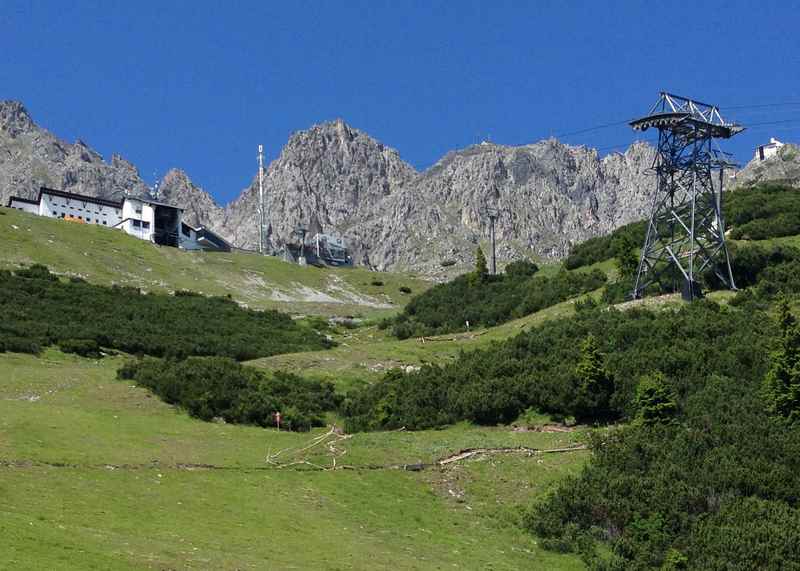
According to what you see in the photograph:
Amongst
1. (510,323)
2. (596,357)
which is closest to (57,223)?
(510,323)

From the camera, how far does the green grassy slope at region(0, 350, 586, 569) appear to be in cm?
2455

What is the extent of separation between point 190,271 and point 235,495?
9741cm

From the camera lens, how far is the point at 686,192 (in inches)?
2594

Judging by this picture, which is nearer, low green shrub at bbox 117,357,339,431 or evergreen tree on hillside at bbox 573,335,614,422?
evergreen tree on hillside at bbox 573,335,614,422

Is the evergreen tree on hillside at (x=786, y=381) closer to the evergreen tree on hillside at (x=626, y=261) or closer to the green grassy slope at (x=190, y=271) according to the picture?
the evergreen tree on hillside at (x=626, y=261)

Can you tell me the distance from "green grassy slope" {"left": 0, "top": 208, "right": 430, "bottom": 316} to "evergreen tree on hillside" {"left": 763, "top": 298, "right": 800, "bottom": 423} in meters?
69.7

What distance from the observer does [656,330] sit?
53.1 meters

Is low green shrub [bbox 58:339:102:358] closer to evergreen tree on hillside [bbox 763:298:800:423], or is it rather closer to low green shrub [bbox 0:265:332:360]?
low green shrub [bbox 0:265:332:360]

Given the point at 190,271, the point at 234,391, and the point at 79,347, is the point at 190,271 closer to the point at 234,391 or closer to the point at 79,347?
the point at 79,347

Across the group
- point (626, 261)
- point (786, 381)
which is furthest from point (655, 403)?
point (626, 261)

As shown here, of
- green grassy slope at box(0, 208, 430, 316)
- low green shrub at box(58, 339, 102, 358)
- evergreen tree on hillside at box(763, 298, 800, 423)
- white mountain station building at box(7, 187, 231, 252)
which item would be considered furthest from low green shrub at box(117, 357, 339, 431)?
white mountain station building at box(7, 187, 231, 252)

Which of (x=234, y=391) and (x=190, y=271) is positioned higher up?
(x=190, y=271)

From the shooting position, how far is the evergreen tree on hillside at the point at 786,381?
40375 mm

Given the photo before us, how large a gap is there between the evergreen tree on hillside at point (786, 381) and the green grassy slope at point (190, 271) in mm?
69684
